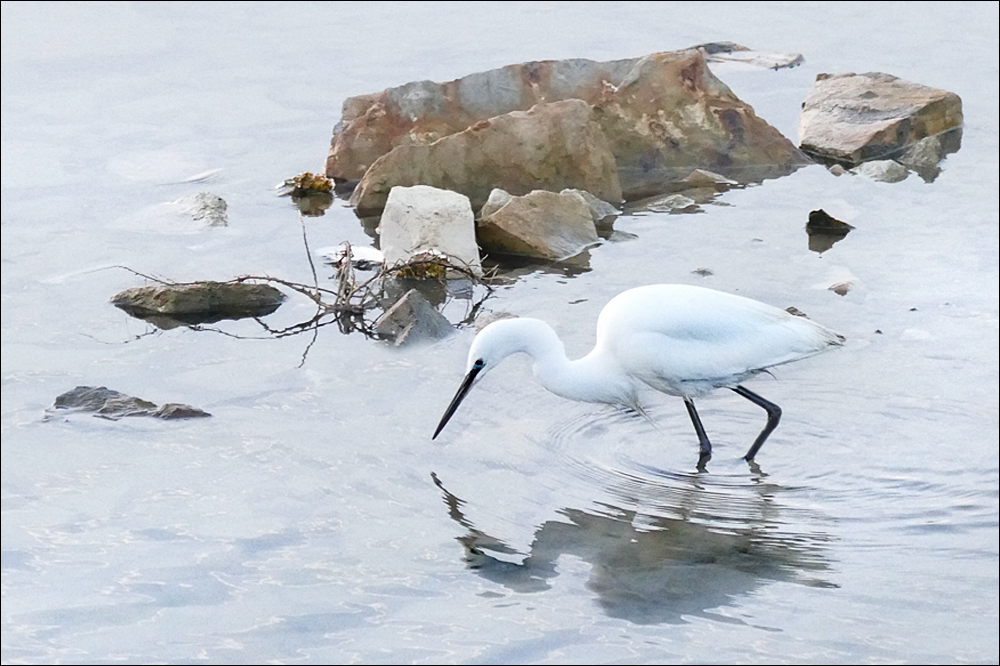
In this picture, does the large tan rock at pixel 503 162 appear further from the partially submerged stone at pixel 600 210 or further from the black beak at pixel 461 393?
the black beak at pixel 461 393

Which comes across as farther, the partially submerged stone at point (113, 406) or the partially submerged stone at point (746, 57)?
the partially submerged stone at point (746, 57)

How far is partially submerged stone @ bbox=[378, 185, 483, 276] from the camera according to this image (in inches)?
296

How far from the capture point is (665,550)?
16.0ft

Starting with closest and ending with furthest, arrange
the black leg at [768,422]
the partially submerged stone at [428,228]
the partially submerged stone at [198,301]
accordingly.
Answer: the black leg at [768,422], the partially submerged stone at [198,301], the partially submerged stone at [428,228]

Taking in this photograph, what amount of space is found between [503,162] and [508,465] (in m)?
3.58

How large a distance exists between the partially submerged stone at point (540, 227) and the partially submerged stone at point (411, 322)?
1.09 m

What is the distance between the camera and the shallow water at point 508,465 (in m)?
4.46

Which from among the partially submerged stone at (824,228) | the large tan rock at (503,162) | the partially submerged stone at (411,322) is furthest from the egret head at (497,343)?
the large tan rock at (503,162)

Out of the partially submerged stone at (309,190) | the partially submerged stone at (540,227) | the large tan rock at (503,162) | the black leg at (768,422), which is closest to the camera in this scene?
the black leg at (768,422)

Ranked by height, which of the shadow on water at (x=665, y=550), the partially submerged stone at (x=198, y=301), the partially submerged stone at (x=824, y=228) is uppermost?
the partially submerged stone at (x=824, y=228)

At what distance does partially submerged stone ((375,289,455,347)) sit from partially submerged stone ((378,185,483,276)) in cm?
66

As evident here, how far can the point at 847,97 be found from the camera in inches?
393

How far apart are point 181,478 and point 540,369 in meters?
1.46

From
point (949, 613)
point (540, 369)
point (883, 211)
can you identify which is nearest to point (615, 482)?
point (540, 369)
